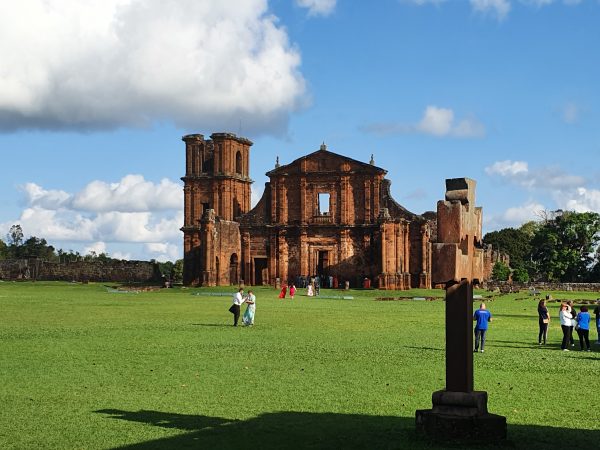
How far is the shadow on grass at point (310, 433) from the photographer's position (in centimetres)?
950

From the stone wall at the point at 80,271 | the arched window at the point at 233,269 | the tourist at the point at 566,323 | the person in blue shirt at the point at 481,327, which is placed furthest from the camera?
the stone wall at the point at 80,271

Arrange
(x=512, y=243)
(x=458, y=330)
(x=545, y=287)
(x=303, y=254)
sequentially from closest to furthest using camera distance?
(x=458, y=330)
(x=303, y=254)
(x=545, y=287)
(x=512, y=243)

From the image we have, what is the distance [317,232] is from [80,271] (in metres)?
31.0

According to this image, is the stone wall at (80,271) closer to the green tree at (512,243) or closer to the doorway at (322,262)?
the doorway at (322,262)

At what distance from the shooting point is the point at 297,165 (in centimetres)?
6975

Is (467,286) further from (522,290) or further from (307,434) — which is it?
(522,290)

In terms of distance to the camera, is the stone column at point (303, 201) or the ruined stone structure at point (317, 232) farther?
the stone column at point (303, 201)

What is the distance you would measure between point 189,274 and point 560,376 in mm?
58741

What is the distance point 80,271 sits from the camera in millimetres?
88625

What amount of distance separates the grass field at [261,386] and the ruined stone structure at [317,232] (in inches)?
1621

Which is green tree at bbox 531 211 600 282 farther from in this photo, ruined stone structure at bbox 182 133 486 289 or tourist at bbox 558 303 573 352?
tourist at bbox 558 303 573 352

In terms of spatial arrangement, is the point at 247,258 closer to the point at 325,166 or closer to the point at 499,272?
the point at 325,166

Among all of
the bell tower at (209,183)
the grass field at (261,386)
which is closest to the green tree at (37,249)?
the bell tower at (209,183)

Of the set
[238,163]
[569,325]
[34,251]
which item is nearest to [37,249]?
[34,251]
